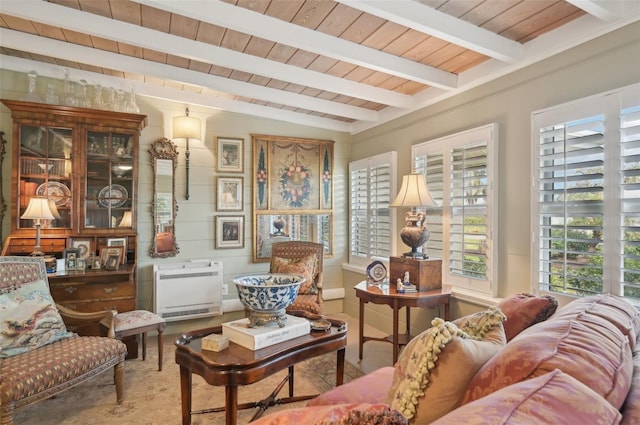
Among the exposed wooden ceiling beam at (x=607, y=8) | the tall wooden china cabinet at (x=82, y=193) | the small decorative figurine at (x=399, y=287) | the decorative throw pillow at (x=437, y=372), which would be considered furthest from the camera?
the tall wooden china cabinet at (x=82, y=193)

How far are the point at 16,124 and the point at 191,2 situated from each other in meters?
2.29

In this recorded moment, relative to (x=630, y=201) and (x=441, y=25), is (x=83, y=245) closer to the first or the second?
(x=441, y=25)

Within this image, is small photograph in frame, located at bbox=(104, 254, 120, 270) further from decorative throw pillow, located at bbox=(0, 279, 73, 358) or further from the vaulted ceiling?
the vaulted ceiling

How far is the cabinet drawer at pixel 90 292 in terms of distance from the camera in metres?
3.09

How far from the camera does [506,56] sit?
251 centimetres

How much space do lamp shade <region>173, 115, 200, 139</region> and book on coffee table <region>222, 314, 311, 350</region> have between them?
8.31ft

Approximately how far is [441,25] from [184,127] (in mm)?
2783

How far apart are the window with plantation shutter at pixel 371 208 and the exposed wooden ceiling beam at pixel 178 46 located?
0.88m

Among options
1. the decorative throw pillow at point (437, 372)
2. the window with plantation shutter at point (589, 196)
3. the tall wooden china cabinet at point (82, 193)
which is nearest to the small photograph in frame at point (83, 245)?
the tall wooden china cabinet at point (82, 193)

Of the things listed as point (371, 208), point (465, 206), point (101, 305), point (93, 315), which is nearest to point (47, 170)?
point (101, 305)

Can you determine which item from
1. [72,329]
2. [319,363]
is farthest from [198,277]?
[319,363]

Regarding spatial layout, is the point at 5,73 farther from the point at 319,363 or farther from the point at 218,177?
the point at 319,363

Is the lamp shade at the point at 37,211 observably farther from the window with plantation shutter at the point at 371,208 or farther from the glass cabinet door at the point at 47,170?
the window with plantation shutter at the point at 371,208

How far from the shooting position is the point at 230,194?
427cm
